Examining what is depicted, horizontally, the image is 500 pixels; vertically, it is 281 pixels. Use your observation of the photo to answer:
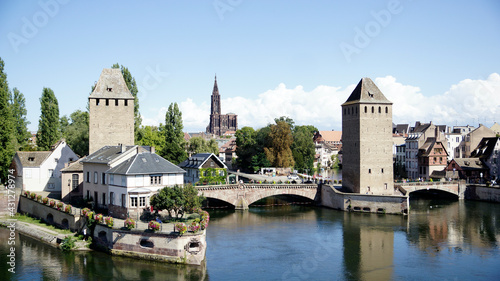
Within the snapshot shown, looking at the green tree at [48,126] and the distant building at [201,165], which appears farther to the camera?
the green tree at [48,126]

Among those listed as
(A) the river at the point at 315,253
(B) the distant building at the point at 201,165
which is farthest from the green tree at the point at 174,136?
(A) the river at the point at 315,253

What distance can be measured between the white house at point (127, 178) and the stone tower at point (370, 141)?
24.7 metres

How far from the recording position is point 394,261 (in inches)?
1398

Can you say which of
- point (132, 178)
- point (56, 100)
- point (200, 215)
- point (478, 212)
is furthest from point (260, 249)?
point (56, 100)

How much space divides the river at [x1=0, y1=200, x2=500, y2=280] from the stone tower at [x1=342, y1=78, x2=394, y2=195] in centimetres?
591

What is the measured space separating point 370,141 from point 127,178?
31101 millimetres

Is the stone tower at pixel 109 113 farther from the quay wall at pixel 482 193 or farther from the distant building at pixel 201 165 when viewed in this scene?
the quay wall at pixel 482 193

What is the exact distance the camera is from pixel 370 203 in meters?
54.7

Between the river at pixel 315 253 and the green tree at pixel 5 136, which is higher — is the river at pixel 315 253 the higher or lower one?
the lower one

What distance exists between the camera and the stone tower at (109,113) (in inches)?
2147

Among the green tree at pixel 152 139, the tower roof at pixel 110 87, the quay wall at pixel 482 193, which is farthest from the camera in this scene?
the green tree at pixel 152 139

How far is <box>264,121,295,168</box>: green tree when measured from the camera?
88688mm

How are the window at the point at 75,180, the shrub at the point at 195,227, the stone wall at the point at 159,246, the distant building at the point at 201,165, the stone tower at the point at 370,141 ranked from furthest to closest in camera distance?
the distant building at the point at 201,165, the stone tower at the point at 370,141, the window at the point at 75,180, the shrub at the point at 195,227, the stone wall at the point at 159,246

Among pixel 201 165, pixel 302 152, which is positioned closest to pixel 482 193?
pixel 302 152
